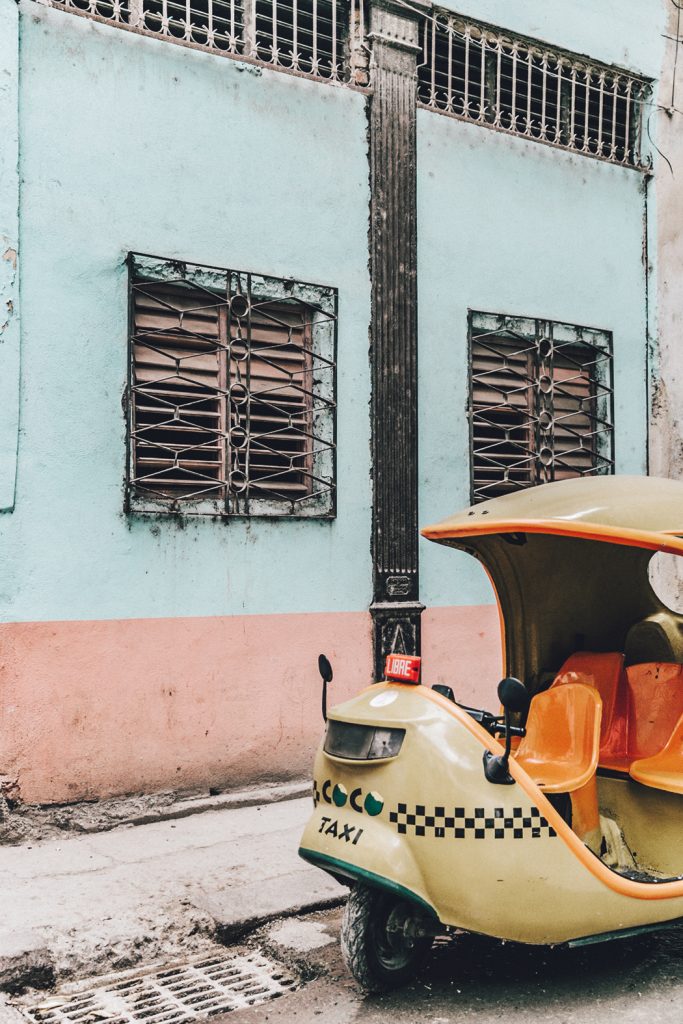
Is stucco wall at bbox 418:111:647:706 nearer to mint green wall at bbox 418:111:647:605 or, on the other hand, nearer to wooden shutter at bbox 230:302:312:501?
mint green wall at bbox 418:111:647:605

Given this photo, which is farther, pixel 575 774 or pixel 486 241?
pixel 486 241

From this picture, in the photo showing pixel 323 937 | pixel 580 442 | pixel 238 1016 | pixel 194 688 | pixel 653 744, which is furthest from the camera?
pixel 580 442

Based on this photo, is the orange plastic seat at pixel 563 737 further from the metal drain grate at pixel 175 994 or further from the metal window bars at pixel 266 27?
the metal window bars at pixel 266 27

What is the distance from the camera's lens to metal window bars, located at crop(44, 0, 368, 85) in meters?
6.78

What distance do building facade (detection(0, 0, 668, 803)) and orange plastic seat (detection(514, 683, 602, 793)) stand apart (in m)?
2.55

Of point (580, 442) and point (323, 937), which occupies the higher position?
point (580, 442)

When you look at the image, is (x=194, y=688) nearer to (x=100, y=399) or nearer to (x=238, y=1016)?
(x=100, y=399)

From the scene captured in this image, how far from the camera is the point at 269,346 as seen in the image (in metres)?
7.27

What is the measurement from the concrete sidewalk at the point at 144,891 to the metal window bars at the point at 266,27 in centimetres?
500

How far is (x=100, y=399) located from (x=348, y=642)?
2452mm

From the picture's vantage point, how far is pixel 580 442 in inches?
358

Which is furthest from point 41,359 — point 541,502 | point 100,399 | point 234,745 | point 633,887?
point 633,887

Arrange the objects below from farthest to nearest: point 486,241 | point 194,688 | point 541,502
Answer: point 486,241 → point 194,688 → point 541,502

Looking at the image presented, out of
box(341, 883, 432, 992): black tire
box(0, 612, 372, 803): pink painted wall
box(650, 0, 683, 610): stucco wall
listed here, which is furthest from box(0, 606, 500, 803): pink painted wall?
box(650, 0, 683, 610): stucco wall
